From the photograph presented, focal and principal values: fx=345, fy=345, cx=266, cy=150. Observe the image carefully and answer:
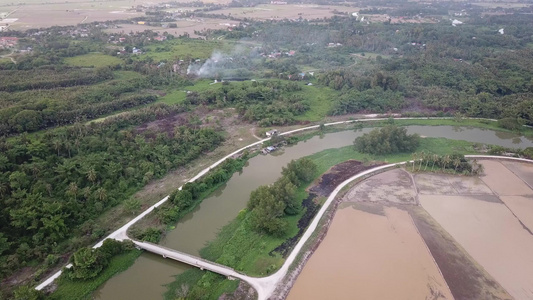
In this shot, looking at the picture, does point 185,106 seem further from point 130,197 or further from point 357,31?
point 357,31

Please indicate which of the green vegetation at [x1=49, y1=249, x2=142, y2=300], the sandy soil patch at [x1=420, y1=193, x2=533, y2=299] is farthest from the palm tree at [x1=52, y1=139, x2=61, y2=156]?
the sandy soil patch at [x1=420, y1=193, x2=533, y2=299]

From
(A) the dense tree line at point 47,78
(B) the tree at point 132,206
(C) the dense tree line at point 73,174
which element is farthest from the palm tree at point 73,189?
(A) the dense tree line at point 47,78

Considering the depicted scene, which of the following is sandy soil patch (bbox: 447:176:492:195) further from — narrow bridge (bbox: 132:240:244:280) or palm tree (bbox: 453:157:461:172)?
narrow bridge (bbox: 132:240:244:280)

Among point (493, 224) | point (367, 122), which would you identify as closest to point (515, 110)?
point (367, 122)

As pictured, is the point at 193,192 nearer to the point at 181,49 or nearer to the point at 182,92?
the point at 182,92

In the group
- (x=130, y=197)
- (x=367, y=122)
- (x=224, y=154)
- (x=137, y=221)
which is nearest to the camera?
(x=137, y=221)

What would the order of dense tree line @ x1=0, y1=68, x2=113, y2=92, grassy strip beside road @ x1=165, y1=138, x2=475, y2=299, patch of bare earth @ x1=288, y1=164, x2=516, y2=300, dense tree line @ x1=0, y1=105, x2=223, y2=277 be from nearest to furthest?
patch of bare earth @ x1=288, y1=164, x2=516, y2=300, grassy strip beside road @ x1=165, y1=138, x2=475, y2=299, dense tree line @ x1=0, y1=105, x2=223, y2=277, dense tree line @ x1=0, y1=68, x2=113, y2=92

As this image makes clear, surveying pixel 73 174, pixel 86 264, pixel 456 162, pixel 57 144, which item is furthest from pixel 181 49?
pixel 86 264
